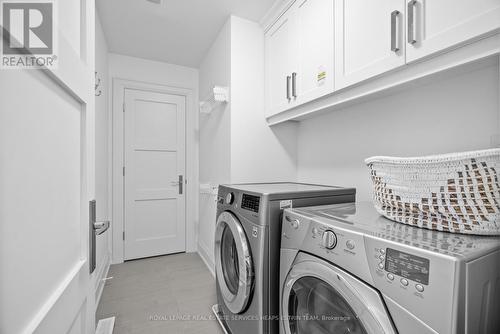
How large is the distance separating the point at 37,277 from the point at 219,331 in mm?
1454

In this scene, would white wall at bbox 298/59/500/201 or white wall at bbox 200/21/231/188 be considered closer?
white wall at bbox 298/59/500/201

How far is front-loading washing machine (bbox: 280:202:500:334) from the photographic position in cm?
52

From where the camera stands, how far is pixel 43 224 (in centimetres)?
52

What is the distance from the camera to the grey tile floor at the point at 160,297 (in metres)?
1.64

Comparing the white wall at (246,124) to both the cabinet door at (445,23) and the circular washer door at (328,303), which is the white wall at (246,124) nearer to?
the circular washer door at (328,303)

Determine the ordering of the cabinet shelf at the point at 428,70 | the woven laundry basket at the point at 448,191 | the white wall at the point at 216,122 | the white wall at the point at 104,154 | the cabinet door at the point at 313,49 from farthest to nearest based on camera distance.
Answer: the white wall at the point at 104,154
the white wall at the point at 216,122
the cabinet door at the point at 313,49
the cabinet shelf at the point at 428,70
the woven laundry basket at the point at 448,191

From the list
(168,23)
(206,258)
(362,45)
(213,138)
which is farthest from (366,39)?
(206,258)

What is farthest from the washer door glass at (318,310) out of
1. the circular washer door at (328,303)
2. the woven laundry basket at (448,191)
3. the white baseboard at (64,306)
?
the white baseboard at (64,306)

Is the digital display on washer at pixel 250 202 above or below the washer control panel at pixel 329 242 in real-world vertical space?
above

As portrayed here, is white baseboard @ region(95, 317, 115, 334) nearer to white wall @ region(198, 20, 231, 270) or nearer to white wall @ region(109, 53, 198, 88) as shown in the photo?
white wall @ region(198, 20, 231, 270)

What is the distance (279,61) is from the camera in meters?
1.84

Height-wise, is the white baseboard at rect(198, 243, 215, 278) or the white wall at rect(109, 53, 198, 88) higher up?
the white wall at rect(109, 53, 198, 88)

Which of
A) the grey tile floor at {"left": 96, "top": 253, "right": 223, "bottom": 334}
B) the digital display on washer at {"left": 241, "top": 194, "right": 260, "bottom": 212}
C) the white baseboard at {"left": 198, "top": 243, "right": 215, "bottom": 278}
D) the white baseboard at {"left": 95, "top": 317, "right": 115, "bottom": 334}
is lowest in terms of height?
the grey tile floor at {"left": 96, "top": 253, "right": 223, "bottom": 334}

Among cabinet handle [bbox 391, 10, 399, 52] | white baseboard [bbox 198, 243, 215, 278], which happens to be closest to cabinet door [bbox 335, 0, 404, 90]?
cabinet handle [bbox 391, 10, 399, 52]
